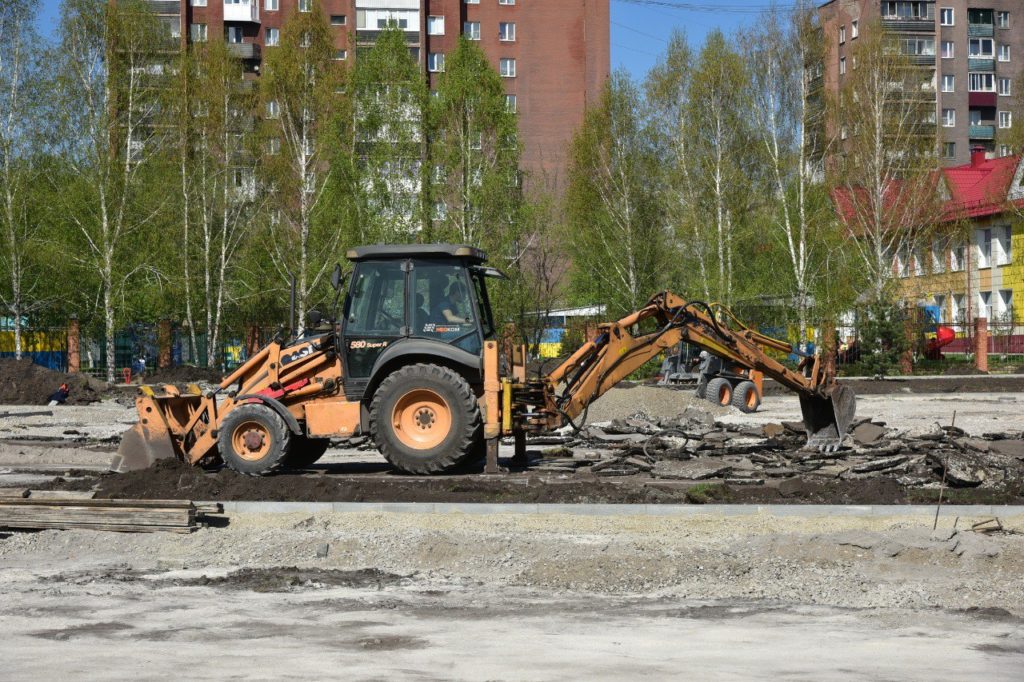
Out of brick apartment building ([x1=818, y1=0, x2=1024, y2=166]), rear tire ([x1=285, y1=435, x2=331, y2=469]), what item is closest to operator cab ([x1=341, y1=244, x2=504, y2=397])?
rear tire ([x1=285, y1=435, x2=331, y2=469])

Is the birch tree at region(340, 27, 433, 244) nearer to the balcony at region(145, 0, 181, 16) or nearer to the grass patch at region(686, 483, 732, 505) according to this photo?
the balcony at region(145, 0, 181, 16)

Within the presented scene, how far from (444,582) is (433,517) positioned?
204cm

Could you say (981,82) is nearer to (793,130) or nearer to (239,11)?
(793,130)

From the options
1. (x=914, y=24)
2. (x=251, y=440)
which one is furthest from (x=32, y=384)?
(x=914, y=24)

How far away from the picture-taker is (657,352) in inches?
561

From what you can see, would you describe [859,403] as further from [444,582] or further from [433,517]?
[444,582]

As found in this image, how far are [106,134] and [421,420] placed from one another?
2760 centimetres

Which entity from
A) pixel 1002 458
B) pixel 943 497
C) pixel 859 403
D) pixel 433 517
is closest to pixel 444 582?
pixel 433 517

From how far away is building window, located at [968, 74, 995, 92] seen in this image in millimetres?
78938

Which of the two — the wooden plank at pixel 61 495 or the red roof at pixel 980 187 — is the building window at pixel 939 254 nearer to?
the red roof at pixel 980 187

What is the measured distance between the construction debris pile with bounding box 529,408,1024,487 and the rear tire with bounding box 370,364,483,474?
66.6 inches

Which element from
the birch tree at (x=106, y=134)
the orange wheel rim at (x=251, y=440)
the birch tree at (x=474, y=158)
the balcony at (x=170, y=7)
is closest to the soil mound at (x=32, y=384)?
the birch tree at (x=106, y=134)

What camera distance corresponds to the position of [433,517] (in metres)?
11.1

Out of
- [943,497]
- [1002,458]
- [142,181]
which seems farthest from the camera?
[142,181]
